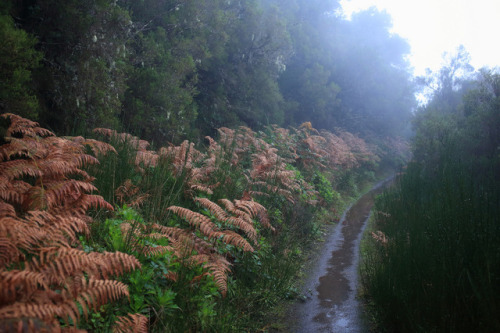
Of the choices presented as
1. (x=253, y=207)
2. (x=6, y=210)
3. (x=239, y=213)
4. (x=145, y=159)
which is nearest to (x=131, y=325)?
(x=6, y=210)

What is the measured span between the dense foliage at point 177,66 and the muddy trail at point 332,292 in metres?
4.46

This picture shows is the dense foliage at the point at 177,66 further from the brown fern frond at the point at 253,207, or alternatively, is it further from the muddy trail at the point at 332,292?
the muddy trail at the point at 332,292

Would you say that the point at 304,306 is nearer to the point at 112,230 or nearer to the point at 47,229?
the point at 112,230

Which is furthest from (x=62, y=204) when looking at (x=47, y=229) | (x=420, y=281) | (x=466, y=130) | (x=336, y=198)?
(x=466, y=130)

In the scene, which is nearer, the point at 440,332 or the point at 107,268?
the point at 107,268

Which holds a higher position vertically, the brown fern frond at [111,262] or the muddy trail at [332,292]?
the brown fern frond at [111,262]

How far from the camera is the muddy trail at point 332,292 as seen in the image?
140 inches

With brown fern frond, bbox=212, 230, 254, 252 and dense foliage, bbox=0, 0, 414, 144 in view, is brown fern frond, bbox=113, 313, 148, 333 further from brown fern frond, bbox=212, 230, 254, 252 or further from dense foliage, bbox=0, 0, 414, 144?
dense foliage, bbox=0, 0, 414, 144

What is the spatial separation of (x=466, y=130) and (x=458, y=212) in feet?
24.0

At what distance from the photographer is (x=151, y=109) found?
9.68 meters

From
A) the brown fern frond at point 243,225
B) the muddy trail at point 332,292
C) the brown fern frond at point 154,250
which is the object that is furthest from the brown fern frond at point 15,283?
the muddy trail at point 332,292

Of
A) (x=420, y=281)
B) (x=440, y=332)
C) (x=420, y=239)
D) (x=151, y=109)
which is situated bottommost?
(x=440, y=332)

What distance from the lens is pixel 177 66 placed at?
1051 centimetres

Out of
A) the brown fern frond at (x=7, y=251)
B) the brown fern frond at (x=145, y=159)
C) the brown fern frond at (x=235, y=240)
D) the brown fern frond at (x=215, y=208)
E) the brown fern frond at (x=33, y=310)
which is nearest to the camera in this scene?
the brown fern frond at (x=33, y=310)
